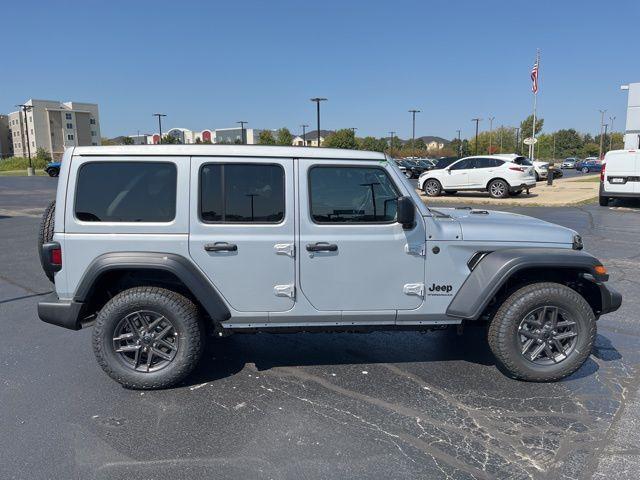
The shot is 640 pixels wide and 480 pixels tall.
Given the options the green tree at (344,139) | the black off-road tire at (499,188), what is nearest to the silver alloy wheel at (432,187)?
the black off-road tire at (499,188)

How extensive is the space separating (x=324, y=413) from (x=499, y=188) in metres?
17.4

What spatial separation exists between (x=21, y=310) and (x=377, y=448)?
15.6 feet

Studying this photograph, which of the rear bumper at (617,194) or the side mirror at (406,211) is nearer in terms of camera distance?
the side mirror at (406,211)

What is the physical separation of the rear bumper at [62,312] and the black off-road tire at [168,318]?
16 centimetres

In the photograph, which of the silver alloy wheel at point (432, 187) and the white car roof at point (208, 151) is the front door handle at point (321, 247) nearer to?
the white car roof at point (208, 151)

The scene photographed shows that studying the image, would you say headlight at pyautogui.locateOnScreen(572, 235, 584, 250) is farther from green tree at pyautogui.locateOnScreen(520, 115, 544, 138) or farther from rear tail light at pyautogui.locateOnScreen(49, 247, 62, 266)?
green tree at pyautogui.locateOnScreen(520, 115, 544, 138)

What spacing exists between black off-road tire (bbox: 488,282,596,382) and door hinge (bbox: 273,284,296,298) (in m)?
1.56

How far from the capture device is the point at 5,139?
11725cm

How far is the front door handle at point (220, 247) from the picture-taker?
11.7 ft

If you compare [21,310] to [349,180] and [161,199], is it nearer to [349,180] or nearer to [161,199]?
[161,199]

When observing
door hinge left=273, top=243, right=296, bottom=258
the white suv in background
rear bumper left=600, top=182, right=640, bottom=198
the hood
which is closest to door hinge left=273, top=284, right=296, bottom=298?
door hinge left=273, top=243, right=296, bottom=258

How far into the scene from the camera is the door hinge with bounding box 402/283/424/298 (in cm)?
372

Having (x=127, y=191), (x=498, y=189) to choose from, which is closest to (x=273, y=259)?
(x=127, y=191)

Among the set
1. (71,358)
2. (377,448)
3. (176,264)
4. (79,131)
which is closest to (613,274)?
(377,448)
